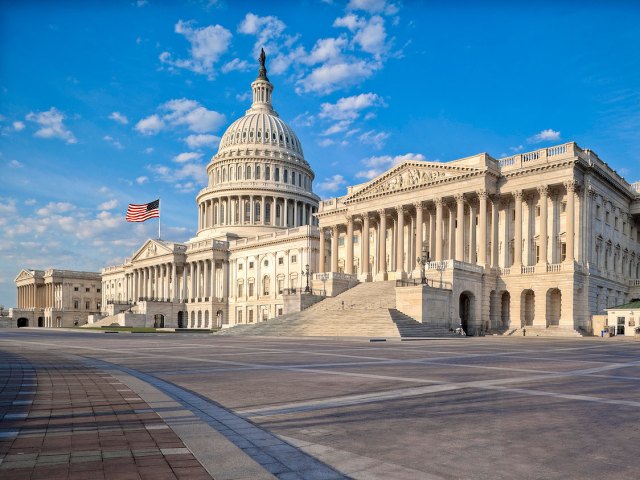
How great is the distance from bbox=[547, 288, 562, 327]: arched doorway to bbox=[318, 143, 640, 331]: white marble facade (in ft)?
0.36

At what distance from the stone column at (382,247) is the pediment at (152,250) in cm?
6419

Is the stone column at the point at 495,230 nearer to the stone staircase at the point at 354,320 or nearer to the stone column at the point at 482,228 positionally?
the stone column at the point at 482,228

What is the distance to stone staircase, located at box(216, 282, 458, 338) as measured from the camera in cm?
5328

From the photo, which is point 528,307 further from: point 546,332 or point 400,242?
point 400,242

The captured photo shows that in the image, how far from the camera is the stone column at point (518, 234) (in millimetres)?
66562

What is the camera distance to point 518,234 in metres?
68.4

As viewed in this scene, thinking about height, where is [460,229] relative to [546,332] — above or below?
above

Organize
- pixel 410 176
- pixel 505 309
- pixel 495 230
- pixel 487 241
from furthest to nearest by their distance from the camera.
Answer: pixel 410 176
pixel 505 309
pixel 487 241
pixel 495 230

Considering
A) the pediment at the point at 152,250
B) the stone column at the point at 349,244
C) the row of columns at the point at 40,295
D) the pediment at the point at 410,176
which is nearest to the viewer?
the pediment at the point at 410,176

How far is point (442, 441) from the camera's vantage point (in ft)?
29.6

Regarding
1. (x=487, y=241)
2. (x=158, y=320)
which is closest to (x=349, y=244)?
(x=487, y=241)

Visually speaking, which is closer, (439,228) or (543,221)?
(543,221)

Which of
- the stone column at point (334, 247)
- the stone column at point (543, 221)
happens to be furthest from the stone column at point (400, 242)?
the stone column at point (543, 221)

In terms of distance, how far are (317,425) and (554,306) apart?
60.5 meters
